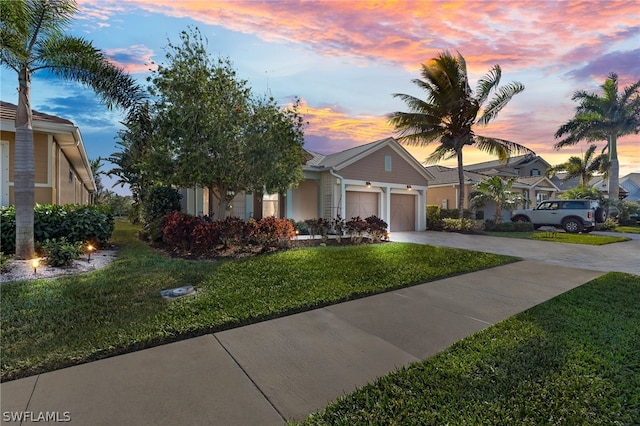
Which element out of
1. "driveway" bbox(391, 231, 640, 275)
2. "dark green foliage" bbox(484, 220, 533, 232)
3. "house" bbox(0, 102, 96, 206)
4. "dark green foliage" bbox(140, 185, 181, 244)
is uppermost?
"house" bbox(0, 102, 96, 206)

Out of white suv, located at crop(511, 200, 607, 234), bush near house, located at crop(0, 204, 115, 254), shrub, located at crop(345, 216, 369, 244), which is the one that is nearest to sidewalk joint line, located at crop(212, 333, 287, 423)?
bush near house, located at crop(0, 204, 115, 254)

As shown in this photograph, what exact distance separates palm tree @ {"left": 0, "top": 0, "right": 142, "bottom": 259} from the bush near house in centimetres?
96

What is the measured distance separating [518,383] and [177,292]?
438 cm

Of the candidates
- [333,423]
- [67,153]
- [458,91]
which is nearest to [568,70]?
[458,91]

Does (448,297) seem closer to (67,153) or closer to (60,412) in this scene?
(60,412)

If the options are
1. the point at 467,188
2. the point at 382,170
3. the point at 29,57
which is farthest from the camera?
the point at 467,188

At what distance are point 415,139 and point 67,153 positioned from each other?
1703 cm

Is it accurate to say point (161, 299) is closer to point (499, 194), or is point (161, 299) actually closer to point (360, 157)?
point (360, 157)

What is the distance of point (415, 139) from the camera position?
1770 cm

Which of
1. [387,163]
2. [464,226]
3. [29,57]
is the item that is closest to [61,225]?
[29,57]

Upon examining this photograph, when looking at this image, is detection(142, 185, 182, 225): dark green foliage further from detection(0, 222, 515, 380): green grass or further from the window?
the window

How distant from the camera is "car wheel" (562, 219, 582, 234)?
16.3 metres

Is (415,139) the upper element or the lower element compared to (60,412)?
upper

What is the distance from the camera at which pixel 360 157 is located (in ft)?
48.0
